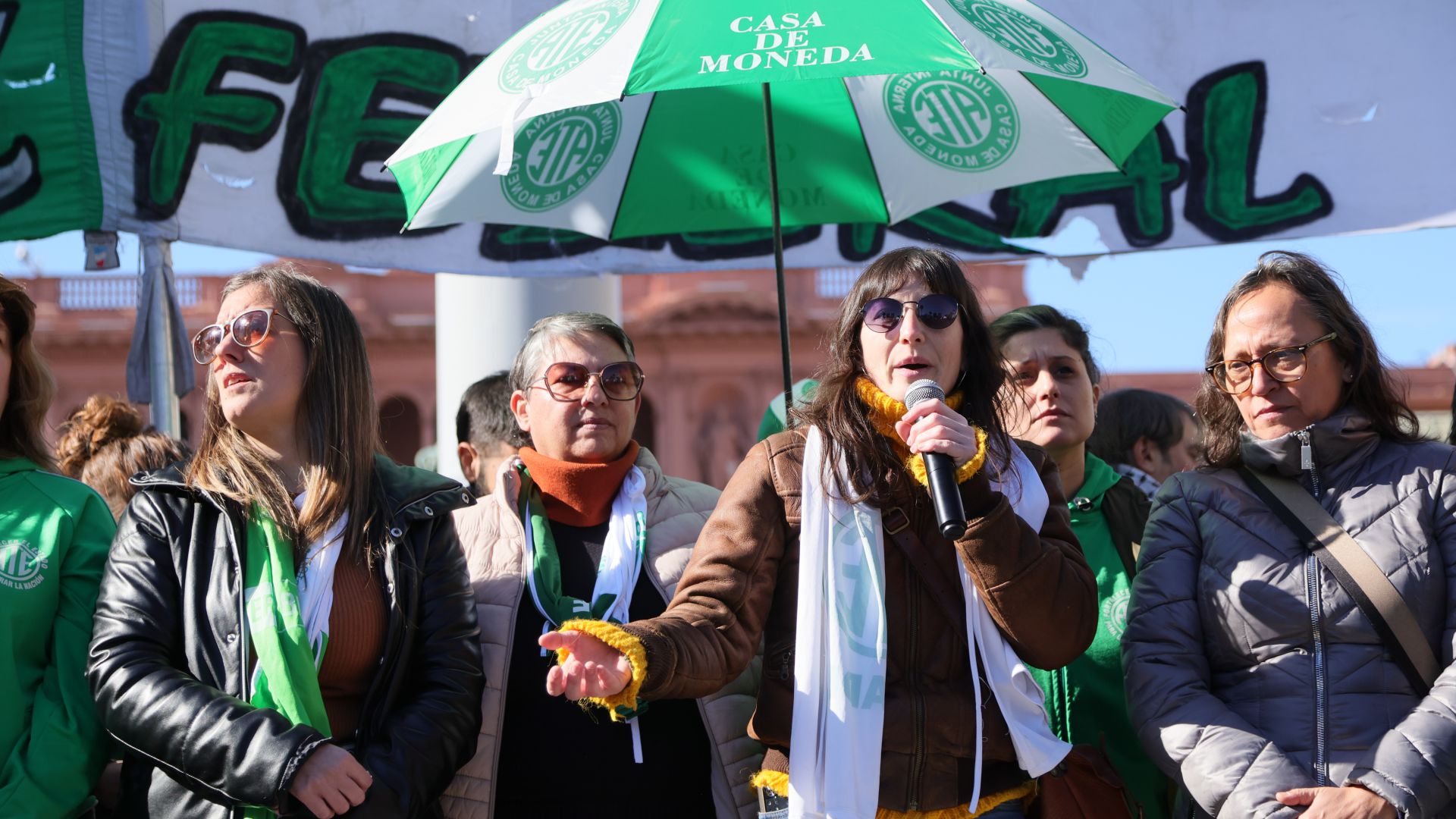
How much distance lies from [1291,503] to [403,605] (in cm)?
180

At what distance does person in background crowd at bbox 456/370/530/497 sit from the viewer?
433cm

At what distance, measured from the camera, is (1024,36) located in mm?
3051

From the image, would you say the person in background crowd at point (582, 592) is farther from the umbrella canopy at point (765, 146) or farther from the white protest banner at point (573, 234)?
the white protest banner at point (573, 234)

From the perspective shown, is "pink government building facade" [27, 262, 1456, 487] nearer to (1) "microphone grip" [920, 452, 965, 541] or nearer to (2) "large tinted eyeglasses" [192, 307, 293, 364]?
(2) "large tinted eyeglasses" [192, 307, 293, 364]

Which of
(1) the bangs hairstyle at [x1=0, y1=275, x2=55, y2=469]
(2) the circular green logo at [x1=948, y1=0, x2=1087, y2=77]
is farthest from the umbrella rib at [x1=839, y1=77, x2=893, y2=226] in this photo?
(1) the bangs hairstyle at [x1=0, y1=275, x2=55, y2=469]

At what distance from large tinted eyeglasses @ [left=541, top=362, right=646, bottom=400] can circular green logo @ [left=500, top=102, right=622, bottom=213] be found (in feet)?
2.73

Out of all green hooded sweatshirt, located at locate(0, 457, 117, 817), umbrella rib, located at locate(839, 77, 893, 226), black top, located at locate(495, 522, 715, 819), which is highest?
umbrella rib, located at locate(839, 77, 893, 226)

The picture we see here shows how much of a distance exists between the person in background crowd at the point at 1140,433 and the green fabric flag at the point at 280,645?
2774mm

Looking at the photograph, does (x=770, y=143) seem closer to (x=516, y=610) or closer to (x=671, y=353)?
(x=516, y=610)

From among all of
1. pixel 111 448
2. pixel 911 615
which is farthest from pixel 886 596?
pixel 111 448

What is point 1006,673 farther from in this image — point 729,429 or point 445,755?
point 729,429

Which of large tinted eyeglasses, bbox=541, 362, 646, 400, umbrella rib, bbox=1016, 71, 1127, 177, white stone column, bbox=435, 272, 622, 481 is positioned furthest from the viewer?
white stone column, bbox=435, 272, 622, 481

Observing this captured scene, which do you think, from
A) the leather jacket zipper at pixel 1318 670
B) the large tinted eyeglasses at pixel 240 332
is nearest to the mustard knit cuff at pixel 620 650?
the large tinted eyeglasses at pixel 240 332

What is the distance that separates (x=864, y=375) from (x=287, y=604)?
1201 millimetres
